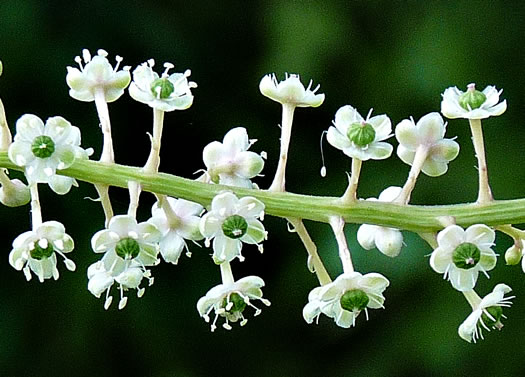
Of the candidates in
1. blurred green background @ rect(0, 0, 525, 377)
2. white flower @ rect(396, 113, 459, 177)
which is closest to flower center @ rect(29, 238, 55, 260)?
white flower @ rect(396, 113, 459, 177)

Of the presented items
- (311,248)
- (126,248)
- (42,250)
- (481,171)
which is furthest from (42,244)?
(481,171)

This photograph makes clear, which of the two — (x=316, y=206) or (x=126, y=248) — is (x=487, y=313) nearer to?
(x=316, y=206)

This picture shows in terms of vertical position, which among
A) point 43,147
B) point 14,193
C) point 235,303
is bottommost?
point 235,303

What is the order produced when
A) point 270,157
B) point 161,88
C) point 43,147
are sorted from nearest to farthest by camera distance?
point 43,147
point 161,88
point 270,157

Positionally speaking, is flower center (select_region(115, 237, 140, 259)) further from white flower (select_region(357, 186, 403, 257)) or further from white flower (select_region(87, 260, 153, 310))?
white flower (select_region(357, 186, 403, 257))

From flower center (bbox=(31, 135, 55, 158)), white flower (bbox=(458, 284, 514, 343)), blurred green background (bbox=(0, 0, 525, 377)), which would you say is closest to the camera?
flower center (bbox=(31, 135, 55, 158))

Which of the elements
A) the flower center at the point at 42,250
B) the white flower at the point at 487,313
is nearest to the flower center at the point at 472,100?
the white flower at the point at 487,313
